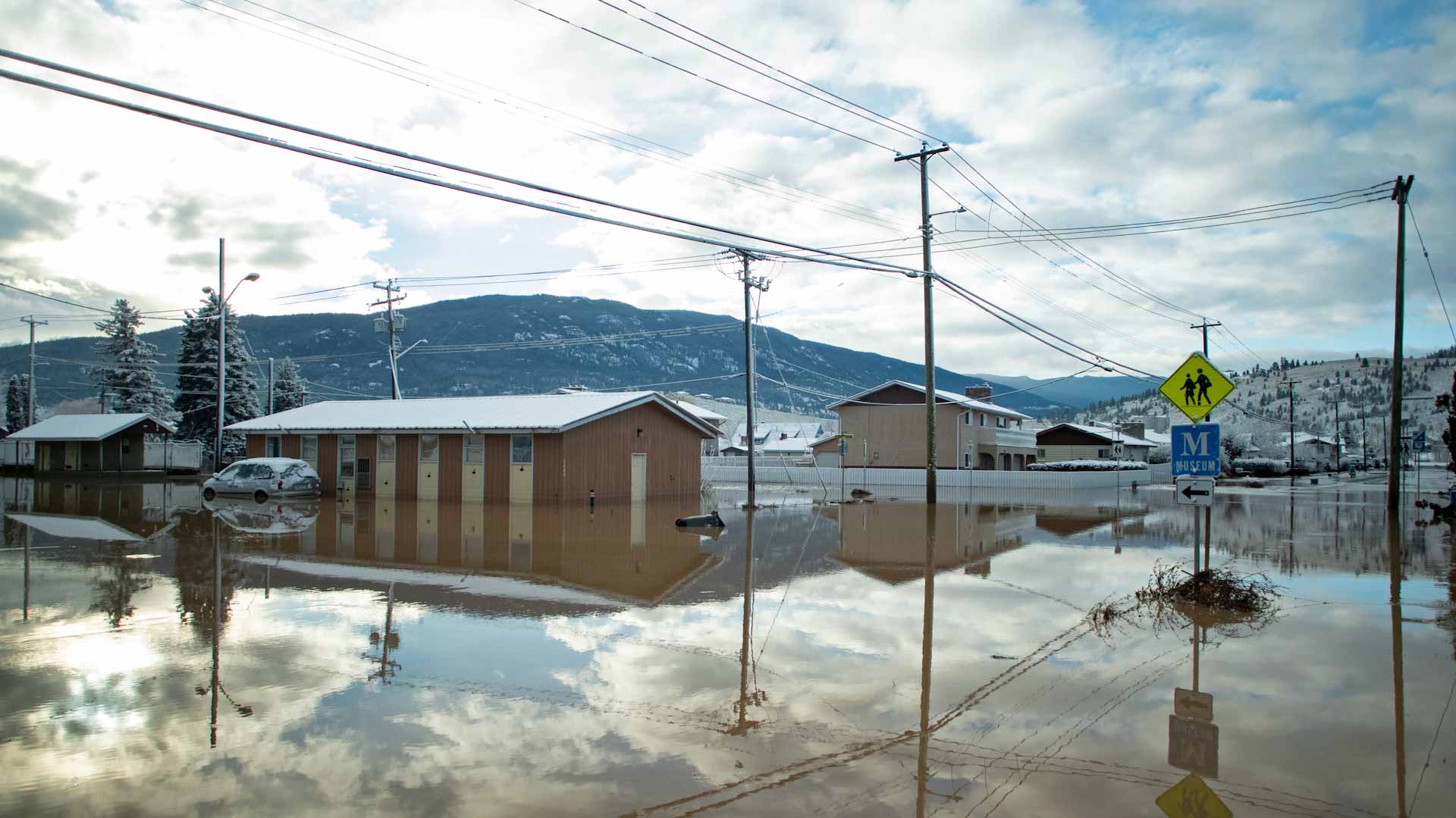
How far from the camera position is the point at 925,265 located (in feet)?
95.1

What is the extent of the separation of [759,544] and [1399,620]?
11.1m

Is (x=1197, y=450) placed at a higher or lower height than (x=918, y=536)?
higher

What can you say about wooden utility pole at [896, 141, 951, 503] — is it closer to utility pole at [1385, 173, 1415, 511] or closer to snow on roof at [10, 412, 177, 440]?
utility pole at [1385, 173, 1415, 511]

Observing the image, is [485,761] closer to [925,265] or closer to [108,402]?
[925,265]

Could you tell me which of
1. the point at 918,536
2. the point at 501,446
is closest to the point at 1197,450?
the point at 918,536

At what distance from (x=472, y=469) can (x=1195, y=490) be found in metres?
25.6

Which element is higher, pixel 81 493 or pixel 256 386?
pixel 256 386

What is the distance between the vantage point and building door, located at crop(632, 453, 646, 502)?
33.4 meters

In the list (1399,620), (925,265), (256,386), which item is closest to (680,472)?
(925,265)

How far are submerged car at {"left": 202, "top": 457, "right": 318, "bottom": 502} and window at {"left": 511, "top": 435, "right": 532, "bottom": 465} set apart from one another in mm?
8276

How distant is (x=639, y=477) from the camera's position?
111 ft

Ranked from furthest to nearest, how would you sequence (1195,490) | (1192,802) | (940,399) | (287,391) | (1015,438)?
(287,391) → (1015,438) → (940,399) → (1195,490) → (1192,802)

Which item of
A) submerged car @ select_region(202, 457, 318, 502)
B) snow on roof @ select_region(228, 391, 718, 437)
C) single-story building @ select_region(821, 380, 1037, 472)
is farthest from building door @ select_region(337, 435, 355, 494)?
single-story building @ select_region(821, 380, 1037, 472)

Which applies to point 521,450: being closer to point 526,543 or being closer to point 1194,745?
point 526,543
